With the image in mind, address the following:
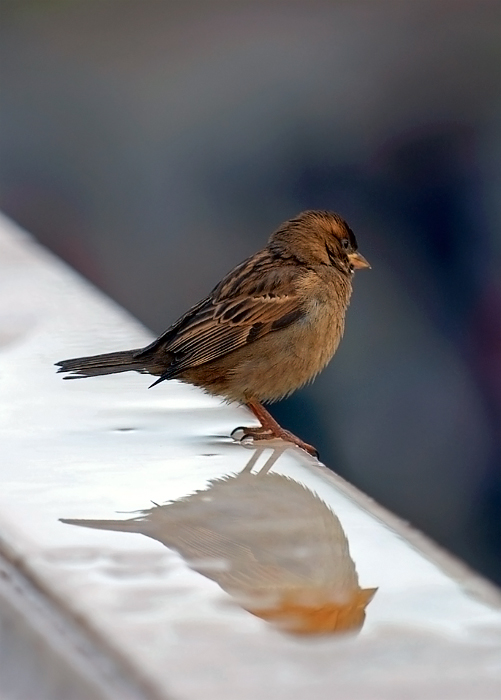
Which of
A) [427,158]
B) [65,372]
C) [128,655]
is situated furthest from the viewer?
[427,158]

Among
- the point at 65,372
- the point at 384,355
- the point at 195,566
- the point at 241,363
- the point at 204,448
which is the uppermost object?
the point at 195,566

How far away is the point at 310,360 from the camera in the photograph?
3.31m

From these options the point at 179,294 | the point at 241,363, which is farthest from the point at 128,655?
the point at 179,294

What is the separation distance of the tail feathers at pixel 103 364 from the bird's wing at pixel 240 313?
0.48 meters

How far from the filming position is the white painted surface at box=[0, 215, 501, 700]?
1.17 m

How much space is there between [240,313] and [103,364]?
0.85 meters

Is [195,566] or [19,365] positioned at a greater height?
[195,566]

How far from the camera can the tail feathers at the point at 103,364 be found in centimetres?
238

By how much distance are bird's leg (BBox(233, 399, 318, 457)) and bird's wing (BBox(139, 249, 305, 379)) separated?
0.60 ft

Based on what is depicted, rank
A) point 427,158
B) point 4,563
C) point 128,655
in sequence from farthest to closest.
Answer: point 427,158 < point 4,563 < point 128,655

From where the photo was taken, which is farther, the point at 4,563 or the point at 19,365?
the point at 19,365

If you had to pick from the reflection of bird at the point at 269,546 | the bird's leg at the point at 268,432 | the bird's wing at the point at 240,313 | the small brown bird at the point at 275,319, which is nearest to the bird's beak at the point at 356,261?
the small brown bird at the point at 275,319

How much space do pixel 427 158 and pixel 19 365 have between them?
270 inches

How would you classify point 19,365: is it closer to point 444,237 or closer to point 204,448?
Answer: point 204,448
